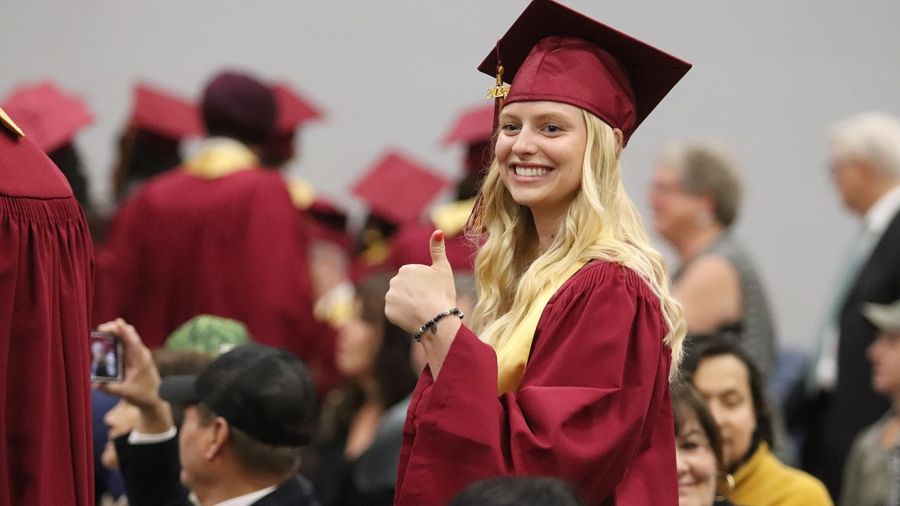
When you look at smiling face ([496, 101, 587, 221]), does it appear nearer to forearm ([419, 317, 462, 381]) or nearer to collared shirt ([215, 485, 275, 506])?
forearm ([419, 317, 462, 381])

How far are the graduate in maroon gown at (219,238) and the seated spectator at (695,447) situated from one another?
269cm

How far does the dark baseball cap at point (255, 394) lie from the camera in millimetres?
3645

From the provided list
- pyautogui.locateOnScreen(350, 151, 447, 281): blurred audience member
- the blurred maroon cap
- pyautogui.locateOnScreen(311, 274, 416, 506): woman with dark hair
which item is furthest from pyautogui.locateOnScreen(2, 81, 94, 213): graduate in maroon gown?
pyautogui.locateOnScreen(350, 151, 447, 281): blurred audience member

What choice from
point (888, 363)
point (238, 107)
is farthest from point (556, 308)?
point (238, 107)

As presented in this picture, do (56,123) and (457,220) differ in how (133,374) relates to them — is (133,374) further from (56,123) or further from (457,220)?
(457,220)

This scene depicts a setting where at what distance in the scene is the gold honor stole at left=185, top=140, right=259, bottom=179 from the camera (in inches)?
240

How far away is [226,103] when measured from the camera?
20.4 feet

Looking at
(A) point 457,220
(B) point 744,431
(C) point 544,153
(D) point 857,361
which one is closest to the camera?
(C) point 544,153

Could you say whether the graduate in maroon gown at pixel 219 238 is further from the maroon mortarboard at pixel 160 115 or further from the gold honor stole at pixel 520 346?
the gold honor stole at pixel 520 346

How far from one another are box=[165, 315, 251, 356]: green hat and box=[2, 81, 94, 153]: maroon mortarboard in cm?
105

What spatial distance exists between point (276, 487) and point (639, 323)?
110 cm

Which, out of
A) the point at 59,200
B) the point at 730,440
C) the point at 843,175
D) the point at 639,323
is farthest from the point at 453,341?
the point at 843,175

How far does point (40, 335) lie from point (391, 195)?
461cm

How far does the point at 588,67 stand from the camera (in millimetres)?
3223
